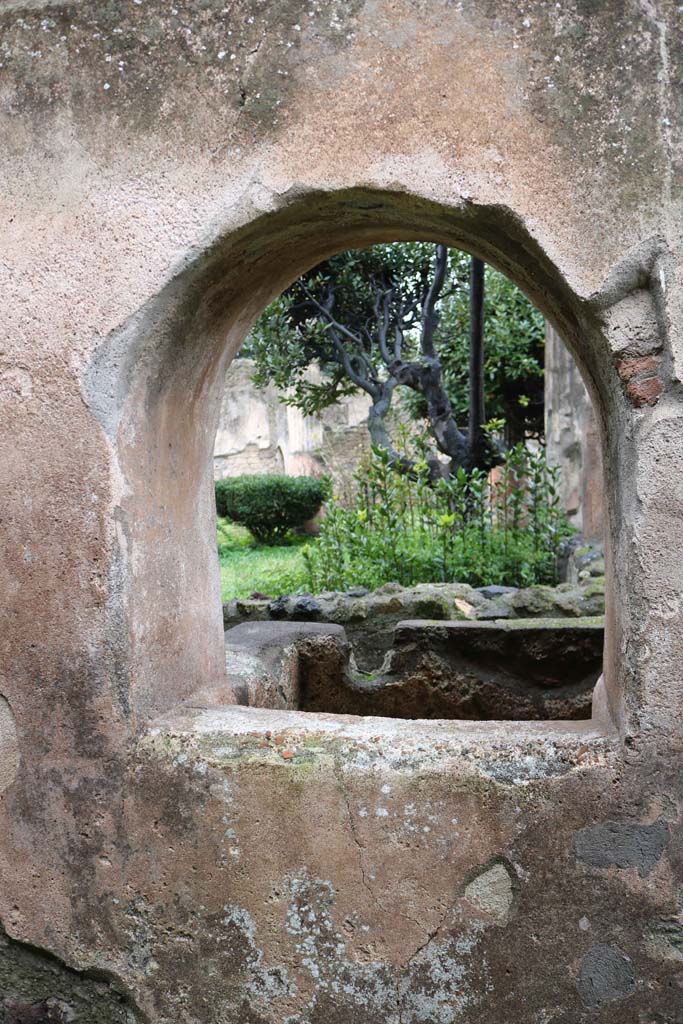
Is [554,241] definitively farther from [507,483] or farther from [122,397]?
[507,483]

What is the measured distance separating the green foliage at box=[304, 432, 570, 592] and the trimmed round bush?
6052 mm

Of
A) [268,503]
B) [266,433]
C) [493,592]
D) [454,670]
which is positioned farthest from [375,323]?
[266,433]

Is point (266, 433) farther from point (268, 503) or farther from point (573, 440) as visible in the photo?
point (573, 440)

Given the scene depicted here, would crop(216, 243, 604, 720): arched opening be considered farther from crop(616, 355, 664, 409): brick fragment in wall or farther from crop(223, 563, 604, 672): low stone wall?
crop(616, 355, 664, 409): brick fragment in wall

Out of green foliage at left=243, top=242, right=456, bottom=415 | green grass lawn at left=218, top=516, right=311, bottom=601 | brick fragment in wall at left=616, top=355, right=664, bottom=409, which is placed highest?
green foliage at left=243, top=242, right=456, bottom=415

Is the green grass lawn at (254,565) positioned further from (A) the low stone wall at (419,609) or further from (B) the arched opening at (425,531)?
(A) the low stone wall at (419,609)

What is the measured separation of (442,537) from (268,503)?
24.4ft

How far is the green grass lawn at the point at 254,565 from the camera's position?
7492 millimetres

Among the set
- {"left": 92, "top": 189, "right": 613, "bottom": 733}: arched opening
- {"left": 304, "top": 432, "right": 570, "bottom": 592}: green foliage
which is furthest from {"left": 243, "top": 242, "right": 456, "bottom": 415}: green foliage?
{"left": 92, "top": 189, "right": 613, "bottom": 733}: arched opening

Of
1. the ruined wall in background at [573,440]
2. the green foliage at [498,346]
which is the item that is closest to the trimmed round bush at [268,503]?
the green foliage at [498,346]

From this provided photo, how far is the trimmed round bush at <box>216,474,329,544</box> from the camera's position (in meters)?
13.7

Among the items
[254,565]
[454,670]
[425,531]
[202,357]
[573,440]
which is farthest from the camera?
[254,565]

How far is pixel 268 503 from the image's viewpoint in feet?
45.1

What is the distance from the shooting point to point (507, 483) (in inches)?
292
